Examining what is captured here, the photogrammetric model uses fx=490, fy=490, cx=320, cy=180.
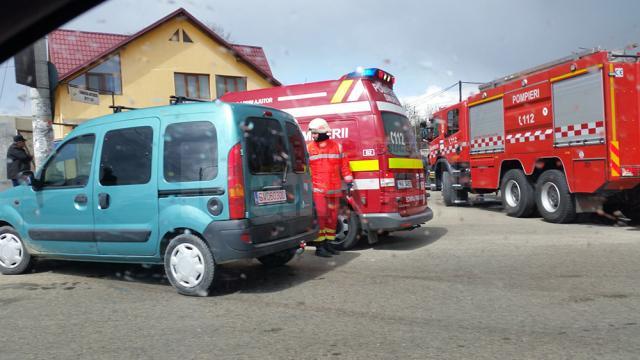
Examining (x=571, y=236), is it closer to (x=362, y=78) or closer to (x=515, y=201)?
(x=515, y=201)

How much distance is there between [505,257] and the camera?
6.52 meters

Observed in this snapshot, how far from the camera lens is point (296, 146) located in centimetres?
580

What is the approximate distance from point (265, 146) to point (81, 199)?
2169mm

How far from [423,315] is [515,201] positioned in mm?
7705

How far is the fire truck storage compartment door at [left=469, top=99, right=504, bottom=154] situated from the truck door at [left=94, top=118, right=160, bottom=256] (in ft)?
28.1

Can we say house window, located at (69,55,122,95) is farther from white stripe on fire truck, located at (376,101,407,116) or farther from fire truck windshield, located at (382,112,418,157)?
fire truck windshield, located at (382,112,418,157)

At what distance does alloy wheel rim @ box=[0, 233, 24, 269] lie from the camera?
602 centimetres

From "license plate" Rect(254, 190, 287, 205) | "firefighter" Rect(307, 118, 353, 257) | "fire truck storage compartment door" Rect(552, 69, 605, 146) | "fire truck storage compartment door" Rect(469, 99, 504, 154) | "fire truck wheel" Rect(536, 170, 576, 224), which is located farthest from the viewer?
"fire truck storage compartment door" Rect(469, 99, 504, 154)

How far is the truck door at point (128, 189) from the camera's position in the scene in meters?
5.06

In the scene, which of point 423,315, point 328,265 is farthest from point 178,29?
point 423,315

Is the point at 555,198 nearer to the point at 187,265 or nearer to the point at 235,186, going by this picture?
the point at 235,186

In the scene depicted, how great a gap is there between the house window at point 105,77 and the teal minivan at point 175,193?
17729mm

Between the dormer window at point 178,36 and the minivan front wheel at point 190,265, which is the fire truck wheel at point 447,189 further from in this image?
the dormer window at point 178,36

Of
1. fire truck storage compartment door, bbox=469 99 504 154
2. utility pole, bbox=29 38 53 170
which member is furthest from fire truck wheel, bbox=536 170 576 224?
utility pole, bbox=29 38 53 170
